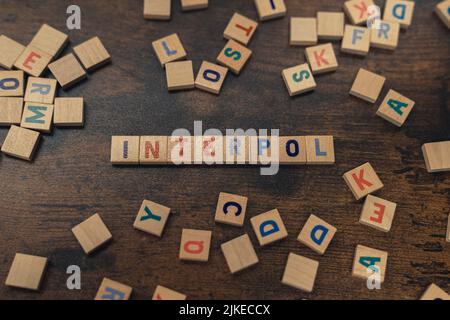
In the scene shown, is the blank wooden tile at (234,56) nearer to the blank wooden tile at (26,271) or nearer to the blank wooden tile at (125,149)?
the blank wooden tile at (125,149)

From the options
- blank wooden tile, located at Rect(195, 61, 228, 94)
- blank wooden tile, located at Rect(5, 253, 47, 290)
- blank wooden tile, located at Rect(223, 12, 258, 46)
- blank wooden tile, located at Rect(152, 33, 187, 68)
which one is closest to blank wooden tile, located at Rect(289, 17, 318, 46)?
blank wooden tile, located at Rect(223, 12, 258, 46)

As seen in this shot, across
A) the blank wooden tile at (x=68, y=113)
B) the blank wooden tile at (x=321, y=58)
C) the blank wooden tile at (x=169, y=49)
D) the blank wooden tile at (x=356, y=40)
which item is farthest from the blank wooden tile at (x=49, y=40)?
the blank wooden tile at (x=356, y=40)

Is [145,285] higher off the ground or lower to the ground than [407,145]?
lower

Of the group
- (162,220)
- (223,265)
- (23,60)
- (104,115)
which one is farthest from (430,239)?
(23,60)

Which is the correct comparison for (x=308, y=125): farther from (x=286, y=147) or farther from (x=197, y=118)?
(x=197, y=118)


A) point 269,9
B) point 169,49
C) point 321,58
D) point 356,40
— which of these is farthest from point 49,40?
point 356,40

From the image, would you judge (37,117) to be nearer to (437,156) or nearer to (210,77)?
(210,77)

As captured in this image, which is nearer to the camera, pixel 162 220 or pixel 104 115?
pixel 162 220
